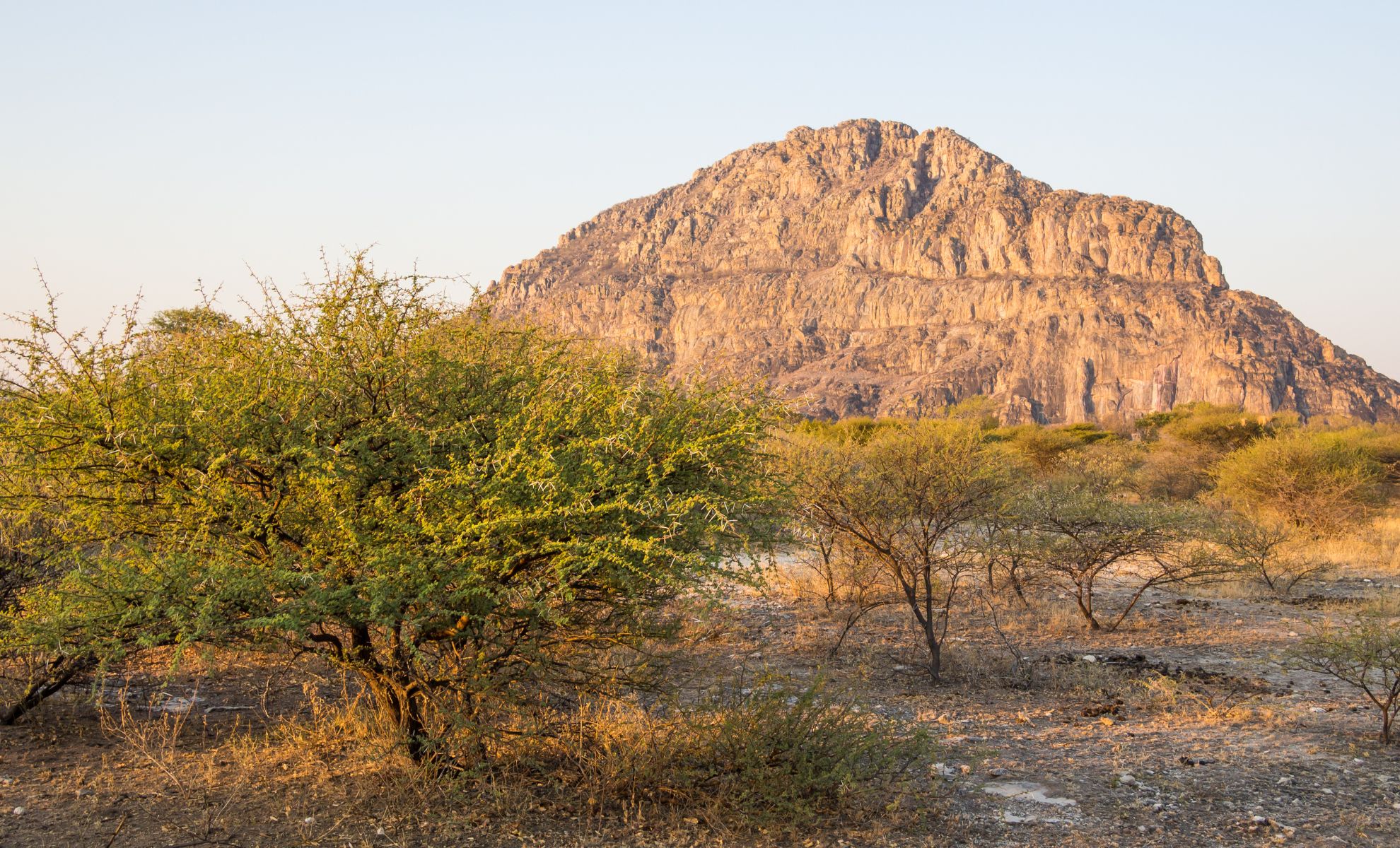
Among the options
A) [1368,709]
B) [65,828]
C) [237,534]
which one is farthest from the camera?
[1368,709]

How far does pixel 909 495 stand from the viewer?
10453mm

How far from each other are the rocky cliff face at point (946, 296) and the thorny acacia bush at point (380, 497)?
103018mm

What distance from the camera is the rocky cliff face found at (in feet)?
430

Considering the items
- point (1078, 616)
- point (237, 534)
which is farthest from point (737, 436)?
point (1078, 616)

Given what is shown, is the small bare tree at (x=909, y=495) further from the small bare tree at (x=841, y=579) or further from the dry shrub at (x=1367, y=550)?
the dry shrub at (x=1367, y=550)

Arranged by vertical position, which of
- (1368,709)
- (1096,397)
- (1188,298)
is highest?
(1188,298)

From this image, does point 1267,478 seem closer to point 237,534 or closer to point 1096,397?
point 237,534

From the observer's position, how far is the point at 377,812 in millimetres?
5500

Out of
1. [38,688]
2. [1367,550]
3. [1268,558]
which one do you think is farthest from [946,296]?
[38,688]

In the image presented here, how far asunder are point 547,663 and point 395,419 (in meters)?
1.80

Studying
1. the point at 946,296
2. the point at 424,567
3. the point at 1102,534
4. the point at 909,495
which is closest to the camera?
the point at 424,567

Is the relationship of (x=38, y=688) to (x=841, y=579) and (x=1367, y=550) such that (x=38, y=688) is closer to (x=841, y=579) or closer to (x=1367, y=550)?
(x=841, y=579)

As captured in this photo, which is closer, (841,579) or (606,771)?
(606,771)

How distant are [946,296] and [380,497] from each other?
6164 inches
